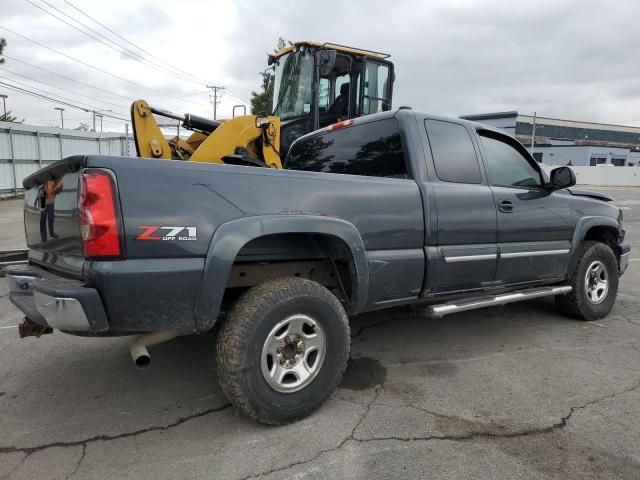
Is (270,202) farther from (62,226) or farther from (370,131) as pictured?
(370,131)

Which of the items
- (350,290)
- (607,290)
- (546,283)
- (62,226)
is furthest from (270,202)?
(607,290)

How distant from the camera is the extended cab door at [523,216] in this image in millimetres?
4125

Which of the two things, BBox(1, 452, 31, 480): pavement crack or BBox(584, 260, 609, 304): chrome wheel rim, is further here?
BBox(584, 260, 609, 304): chrome wheel rim

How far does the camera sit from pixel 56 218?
281cm

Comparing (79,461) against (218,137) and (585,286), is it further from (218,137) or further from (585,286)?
(218,137)

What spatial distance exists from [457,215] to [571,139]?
10663 cm

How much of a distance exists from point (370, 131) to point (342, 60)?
4593 mm

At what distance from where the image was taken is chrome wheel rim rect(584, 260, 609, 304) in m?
4.99

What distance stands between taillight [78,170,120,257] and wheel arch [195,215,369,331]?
0.49 meters

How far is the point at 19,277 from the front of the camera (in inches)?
114

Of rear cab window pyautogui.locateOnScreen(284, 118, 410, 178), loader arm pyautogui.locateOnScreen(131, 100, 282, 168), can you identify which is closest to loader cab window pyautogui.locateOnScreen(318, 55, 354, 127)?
loader arm pyautogui.locateOnScreen(131, 100, 282, 168)

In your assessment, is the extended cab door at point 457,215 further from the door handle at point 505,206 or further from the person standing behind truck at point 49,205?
the person standing behind truck at point 49,205

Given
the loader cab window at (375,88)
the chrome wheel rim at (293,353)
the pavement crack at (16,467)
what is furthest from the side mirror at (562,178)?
the pavement crack at (16,467)

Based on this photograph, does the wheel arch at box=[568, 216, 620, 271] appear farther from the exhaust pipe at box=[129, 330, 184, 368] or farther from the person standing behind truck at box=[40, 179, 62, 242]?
the person standing behind truck at box=[40, 179, 62, 242]
